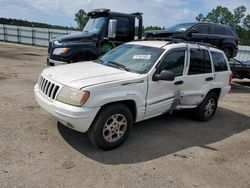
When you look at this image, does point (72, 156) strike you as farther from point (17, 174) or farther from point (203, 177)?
point (203, 177)

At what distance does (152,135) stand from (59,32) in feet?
80.9

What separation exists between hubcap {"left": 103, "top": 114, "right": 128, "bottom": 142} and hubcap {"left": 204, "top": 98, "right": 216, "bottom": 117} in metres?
2.61

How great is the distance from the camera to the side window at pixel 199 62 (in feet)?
18.7

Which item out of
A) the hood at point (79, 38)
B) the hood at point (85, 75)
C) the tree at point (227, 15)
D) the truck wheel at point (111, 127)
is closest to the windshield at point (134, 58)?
the hood at point (85, 75)

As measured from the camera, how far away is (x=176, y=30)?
10.9 meters

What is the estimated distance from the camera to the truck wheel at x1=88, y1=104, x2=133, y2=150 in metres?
4.17

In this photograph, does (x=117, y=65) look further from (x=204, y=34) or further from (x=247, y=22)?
(x=247, y=22)

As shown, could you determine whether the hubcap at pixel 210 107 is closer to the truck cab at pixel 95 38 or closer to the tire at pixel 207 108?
the tire at pixel 207 108

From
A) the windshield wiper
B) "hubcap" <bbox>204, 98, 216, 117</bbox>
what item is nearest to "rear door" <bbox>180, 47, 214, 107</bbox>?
"hubcap" <bbox>204, 98, 216, 117</bbox>

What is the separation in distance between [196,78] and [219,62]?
114 centimetres

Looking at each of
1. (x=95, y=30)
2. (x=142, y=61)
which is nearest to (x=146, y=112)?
(x=142, y=61)

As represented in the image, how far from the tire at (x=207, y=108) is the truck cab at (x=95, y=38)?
146 inches

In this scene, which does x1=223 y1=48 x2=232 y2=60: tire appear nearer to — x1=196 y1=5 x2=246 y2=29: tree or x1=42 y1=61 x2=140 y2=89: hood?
x1=42 y1=61 x2=140 y2=89: hood

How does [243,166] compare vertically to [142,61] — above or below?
below
